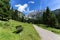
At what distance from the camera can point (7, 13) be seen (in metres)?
42.7

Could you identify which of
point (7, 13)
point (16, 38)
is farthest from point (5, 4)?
point (16, 38)

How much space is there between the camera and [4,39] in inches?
615

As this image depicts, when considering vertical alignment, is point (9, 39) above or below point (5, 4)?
below

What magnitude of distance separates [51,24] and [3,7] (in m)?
36.8

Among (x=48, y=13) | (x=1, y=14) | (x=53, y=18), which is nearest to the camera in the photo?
(x=1, y=14)

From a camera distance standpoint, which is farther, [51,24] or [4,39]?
[51,24]

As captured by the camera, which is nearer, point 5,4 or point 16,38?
point 16,38

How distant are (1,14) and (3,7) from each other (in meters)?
1.89

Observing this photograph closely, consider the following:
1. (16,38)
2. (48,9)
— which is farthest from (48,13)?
(16,38)

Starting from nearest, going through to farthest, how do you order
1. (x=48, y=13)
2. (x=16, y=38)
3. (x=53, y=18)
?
(x=16, y=38)
(x=53, y=18)
(x=48, y=13)

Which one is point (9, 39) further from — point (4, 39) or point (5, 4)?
point (5, 4)

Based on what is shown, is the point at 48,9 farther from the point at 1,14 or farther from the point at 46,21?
the point at 1,14

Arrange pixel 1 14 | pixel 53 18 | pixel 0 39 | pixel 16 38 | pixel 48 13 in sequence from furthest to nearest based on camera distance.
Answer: pixel 48 13, pixel 53 18, pixel 1 14, pixel 16 38, pixel 0 39

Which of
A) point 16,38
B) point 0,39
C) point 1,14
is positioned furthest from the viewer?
point 1,14
